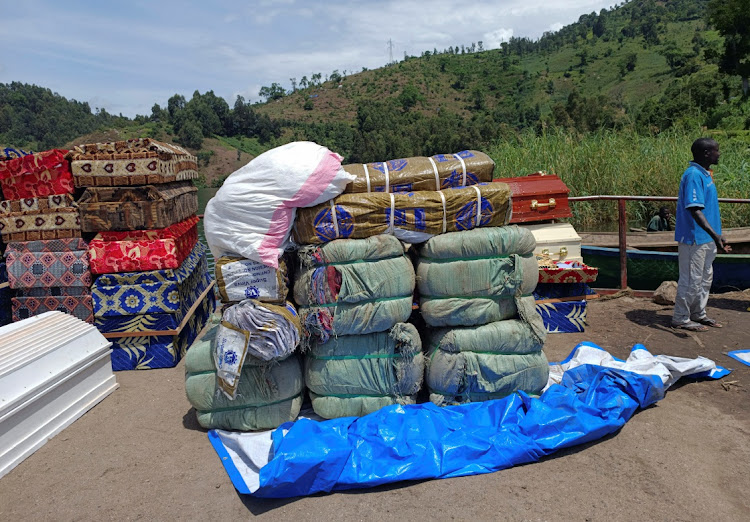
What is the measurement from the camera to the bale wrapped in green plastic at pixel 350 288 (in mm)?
3418

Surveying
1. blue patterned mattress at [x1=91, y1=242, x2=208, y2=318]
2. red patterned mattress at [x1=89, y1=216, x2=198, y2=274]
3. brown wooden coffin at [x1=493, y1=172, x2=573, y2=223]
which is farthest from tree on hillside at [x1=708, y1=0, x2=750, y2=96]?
blue patterned mattress at [x1=91, y1=242, x2=208, y2=318]

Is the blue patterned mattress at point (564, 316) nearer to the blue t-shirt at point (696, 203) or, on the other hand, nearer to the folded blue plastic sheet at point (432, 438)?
the blue t-shirt at point (696, 203)

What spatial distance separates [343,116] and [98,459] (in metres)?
97.7

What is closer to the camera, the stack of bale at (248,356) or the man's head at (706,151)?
the stack of bale at (248,356)

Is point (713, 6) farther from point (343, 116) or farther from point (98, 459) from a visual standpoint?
point (343, 116)

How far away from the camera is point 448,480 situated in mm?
2955

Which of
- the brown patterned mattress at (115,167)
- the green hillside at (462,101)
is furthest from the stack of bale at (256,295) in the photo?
the green hillside at (462,101)

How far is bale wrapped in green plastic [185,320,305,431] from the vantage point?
11.4 feet

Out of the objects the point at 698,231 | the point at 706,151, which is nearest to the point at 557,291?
the point at 698,231

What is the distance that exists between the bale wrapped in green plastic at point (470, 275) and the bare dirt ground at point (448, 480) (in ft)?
3.33

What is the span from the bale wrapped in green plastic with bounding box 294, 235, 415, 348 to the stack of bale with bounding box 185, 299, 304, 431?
0.16 meters

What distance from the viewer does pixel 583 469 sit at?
9.83 feet

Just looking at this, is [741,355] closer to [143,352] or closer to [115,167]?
[143,352]

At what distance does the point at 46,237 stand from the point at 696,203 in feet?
19.5
